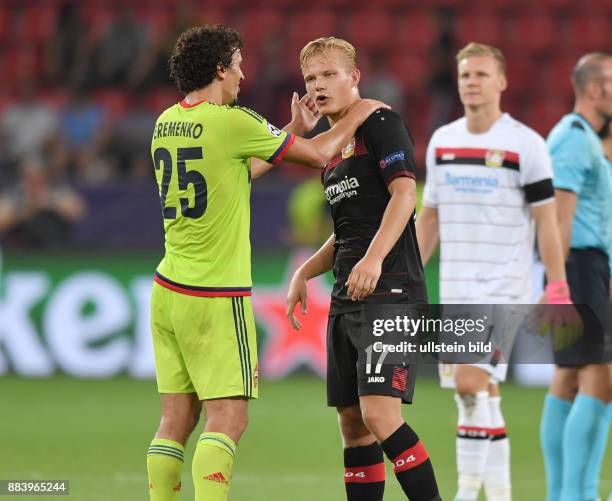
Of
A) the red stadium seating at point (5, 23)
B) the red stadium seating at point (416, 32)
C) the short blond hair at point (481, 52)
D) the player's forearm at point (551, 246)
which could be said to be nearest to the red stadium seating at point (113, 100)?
the red stadium seating at point (5, 23)

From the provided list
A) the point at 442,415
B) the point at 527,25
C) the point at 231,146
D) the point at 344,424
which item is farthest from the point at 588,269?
the point at 527,25

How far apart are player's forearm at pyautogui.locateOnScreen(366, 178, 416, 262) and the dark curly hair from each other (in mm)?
867

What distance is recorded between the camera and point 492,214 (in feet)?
20.2

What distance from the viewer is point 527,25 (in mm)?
16125

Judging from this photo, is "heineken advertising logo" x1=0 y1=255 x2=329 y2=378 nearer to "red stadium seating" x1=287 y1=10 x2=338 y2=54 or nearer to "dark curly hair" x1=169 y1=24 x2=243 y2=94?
"red stadium seating" x1=287 y1=10 x2=338 y2=54

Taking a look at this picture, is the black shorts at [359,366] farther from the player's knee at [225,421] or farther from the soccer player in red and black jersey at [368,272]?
the player's knee at [225,421]

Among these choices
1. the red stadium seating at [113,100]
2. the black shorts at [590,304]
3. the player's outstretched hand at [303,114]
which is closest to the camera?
the player's outstretched hand at [303,114]

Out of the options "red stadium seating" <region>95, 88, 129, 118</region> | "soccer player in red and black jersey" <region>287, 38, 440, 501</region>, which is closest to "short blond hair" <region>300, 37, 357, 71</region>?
"soccer player in red and black jersey" <region>287, 38, 440, 501</region>

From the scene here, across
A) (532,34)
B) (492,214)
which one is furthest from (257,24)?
(492,214)

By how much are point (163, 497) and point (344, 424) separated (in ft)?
2.74

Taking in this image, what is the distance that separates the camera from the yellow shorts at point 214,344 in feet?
16.2

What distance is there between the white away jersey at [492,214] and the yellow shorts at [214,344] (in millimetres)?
1511

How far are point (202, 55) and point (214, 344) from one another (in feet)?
3.82

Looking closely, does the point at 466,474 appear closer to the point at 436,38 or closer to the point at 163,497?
the point at 163,497
